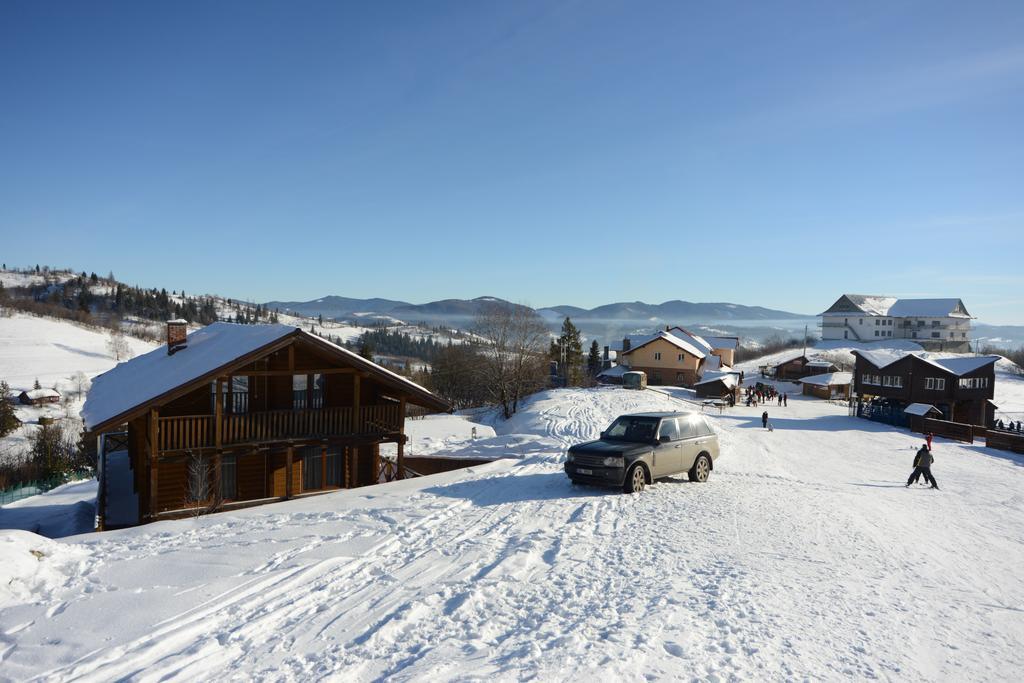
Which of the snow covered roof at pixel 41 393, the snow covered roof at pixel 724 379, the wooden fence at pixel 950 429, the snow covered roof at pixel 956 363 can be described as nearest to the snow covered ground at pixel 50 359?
the snow covered roof at pixel 41 393

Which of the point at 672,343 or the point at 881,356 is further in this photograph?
the point at 672,343

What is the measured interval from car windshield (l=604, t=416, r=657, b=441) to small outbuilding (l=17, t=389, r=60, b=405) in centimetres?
10104

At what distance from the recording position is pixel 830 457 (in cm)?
2698

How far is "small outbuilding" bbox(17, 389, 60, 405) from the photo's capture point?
84.8 meters

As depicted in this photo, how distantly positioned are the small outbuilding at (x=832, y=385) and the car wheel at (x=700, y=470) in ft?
185

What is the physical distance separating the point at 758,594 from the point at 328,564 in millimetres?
6498

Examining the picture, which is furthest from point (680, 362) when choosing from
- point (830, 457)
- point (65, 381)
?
point (65, 381)

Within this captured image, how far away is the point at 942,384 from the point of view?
4500 cm

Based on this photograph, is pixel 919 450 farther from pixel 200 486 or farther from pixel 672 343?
pixel 672 343

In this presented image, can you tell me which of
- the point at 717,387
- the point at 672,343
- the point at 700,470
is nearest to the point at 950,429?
the point at 717,387

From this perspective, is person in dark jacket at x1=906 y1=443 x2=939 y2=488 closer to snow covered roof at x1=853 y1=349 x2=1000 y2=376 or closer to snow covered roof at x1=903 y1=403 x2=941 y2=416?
snow covered roof at x1=903 y1=403 x2=941 y2=416

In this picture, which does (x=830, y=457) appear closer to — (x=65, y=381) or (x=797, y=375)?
(x=797, y=375)

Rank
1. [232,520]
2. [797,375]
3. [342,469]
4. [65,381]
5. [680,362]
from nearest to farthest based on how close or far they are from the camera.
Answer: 1. [232,520]
2. [342,469]
3. [680,362]
4. [797,375]
5. [65,381]

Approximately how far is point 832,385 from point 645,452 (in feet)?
198
